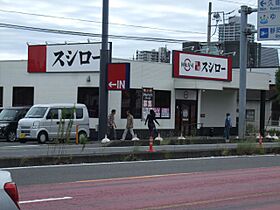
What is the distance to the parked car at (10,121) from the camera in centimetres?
3006

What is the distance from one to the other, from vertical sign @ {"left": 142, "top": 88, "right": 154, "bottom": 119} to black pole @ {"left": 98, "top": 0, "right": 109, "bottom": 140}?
4159 mm

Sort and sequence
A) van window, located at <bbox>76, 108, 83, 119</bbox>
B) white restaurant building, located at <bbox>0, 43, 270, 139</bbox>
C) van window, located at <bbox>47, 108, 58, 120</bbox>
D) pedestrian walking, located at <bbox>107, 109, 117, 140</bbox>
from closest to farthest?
van window, located at <bbox>47, 108, 58, 120</bbox>, van window, located at <bbox>76, 108, 83, 119</bbox>, pedestrian walking, located at <bbox>107, 109, 117, 140</bbox>, white restaurant building, located at <bbox>0, 43, 270, 139</bbox>

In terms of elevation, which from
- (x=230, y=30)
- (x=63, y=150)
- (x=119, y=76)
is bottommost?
(x=63, y=150)

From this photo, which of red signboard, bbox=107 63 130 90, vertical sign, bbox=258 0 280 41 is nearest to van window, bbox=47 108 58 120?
red signboard, bbox=107 63 130 90

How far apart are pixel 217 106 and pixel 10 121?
698 inches

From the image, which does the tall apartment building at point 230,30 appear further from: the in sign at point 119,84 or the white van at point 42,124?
the white van at point 42,124

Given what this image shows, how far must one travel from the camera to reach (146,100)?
35.3 meters

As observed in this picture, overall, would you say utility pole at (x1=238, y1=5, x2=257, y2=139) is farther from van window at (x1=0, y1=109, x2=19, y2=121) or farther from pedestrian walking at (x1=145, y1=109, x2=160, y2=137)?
van window at (x1=0, y1=109, x2=19, y2=121)

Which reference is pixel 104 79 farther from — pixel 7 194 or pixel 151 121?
pixel 7 194

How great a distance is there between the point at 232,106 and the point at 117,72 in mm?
15059

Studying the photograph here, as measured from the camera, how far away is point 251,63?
6475cm

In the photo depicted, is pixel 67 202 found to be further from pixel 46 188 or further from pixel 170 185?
pixel 170 185

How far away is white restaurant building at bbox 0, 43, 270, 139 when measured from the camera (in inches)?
1364

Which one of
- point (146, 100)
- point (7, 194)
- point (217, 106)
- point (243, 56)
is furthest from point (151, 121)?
point (7, 194)
